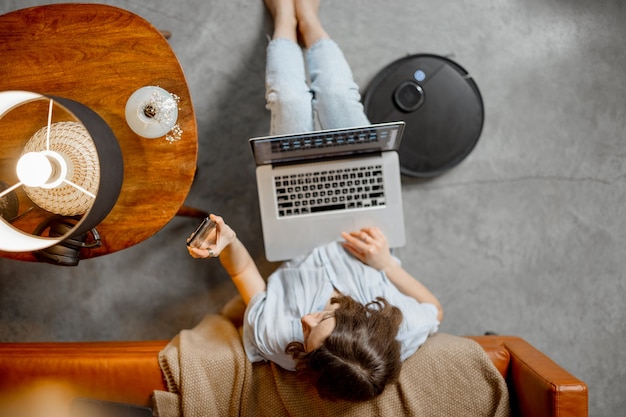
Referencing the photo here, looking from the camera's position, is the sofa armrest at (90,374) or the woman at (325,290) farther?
the sofa armrest at (90,374)

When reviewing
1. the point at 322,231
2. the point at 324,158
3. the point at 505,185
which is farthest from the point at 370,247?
the point at 505,185

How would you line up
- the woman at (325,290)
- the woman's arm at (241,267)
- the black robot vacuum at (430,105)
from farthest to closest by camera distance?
the black robot vacuum at (430,105), the woman's arm at (241,267), the woman at (325,290)

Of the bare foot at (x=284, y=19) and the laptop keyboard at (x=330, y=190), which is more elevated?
the bare foot at (x=284, y=19)

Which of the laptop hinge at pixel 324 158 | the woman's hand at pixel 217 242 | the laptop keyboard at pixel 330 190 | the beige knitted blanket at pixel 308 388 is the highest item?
the laptop hinge at pixel 324 158

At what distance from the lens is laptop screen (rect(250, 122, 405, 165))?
3.95 ft

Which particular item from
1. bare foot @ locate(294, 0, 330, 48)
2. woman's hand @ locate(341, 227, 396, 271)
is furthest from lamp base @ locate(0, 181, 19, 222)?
bare foot @ locate(294, 0, 330, 48)

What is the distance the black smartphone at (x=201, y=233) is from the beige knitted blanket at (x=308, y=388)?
344mm

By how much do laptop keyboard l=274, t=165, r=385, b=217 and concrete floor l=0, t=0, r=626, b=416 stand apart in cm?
40

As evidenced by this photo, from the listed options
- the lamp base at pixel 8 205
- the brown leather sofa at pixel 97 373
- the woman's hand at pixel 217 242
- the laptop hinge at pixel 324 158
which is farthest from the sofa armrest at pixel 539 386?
the lamp base at pixel 8 205

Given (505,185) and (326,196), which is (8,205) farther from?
(505,185)

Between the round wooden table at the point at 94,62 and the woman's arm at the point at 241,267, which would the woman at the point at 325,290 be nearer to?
the woman's arm at the point at 241,267

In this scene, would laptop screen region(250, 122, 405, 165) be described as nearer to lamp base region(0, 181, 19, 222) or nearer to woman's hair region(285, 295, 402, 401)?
woman's hair region(285, 295, 402, 401)

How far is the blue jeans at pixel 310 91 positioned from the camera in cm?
141

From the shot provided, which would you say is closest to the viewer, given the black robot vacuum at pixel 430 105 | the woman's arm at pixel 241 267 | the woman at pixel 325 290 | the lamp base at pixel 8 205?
Answer: the lamp base at pixel 8 205
